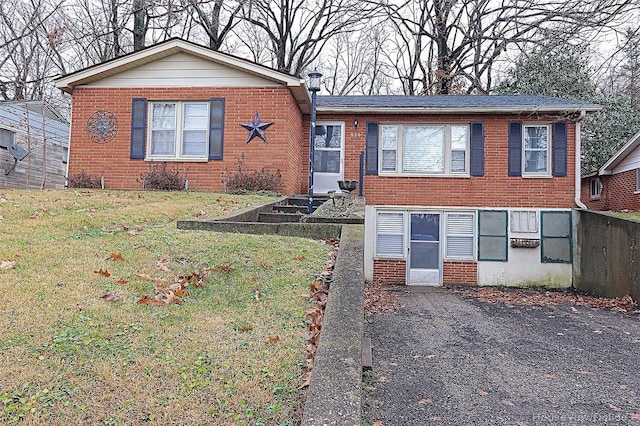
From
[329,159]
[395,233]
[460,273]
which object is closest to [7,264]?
[329,159]

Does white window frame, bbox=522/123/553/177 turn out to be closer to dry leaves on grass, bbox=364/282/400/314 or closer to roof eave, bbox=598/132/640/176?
roof eave, bbox=598/132/640/176

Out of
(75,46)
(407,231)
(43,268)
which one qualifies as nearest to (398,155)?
(407,231)

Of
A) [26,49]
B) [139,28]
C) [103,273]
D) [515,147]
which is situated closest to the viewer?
[103,273]

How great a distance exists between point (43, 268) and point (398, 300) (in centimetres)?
780

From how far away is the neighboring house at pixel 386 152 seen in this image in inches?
443

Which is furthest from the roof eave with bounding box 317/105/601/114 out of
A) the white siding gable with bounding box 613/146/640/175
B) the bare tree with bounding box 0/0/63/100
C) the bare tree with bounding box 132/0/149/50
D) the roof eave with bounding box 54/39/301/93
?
the bare tree with bounding box 0/0/63/100

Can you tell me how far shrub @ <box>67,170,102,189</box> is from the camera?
11469mm

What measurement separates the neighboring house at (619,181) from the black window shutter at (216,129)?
1274 centimetres

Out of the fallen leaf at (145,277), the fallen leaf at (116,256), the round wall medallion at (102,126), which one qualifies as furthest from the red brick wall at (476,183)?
the fallen leaf at (145,277)

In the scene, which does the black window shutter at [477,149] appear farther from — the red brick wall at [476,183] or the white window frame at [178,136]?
the white window frame at [178,136]

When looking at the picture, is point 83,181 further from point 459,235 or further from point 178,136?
point 459,235

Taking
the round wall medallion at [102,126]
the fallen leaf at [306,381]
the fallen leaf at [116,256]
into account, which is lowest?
the fallen leaf at [306,381]

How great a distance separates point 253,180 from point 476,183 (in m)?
6.14

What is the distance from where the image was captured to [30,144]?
54.0ft
